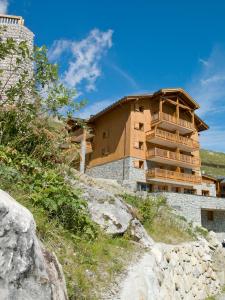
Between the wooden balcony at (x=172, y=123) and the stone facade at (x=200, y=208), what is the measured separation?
9185 millimetres

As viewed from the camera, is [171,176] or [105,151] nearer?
[171,176]

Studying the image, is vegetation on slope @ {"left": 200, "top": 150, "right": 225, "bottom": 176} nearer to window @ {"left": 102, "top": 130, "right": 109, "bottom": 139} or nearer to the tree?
window @ {"left": 102, "top": 130, "right": 109, "bottom": 139}

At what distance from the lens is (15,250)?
3.82 meters

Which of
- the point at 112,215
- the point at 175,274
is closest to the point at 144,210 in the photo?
the point at 175,274

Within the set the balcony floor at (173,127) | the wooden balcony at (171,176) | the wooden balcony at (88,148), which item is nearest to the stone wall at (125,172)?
the wooden balcony at (171,176)

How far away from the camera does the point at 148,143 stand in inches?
1361

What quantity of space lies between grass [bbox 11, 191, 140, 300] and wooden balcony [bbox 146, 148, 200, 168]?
995 inches

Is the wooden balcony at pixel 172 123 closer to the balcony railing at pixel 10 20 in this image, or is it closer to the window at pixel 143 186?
the window at pixel 143 186

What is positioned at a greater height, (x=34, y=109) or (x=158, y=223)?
(x=34, y=109)

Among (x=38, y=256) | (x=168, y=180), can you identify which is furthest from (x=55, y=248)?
(x=168, y=180)

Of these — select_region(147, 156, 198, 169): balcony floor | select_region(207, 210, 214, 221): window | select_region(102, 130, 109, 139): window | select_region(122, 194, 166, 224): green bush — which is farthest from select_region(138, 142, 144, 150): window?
select_region(122, 194, 166, 224): green bush

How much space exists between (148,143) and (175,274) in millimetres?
24100

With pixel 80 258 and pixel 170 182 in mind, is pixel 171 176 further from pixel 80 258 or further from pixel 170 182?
pixel 80 258

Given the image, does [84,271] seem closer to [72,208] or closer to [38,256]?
[72,208]
